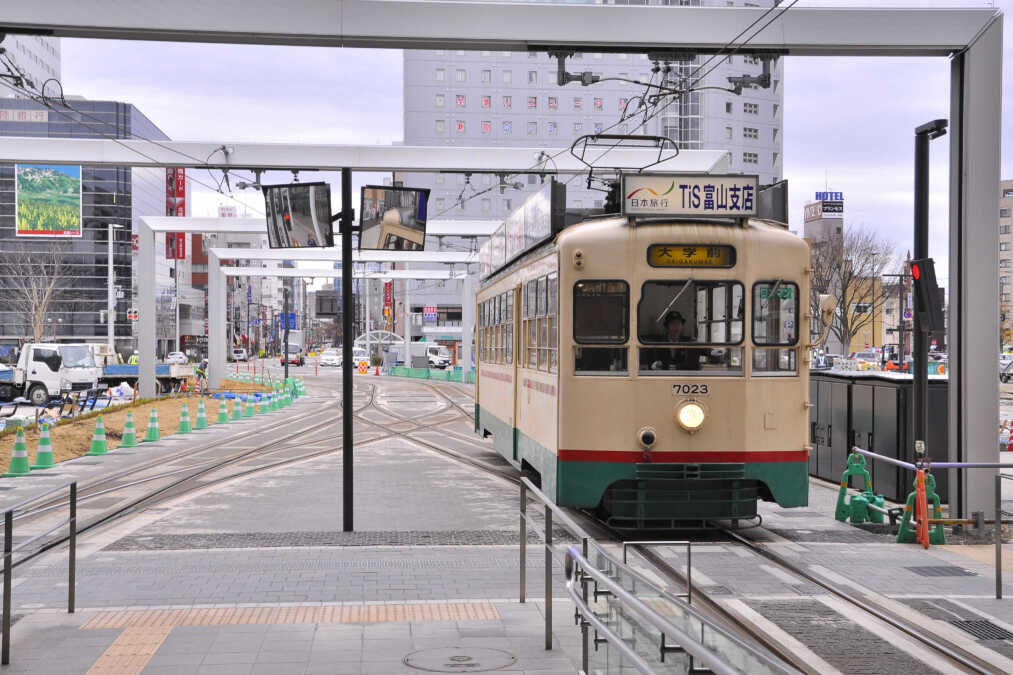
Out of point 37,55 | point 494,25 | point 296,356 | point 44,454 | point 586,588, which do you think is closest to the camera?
point 586,588

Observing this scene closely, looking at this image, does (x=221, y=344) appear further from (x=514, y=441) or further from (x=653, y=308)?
(x=653, y=308)

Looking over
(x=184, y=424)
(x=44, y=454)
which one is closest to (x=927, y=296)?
(x=44, y=454)

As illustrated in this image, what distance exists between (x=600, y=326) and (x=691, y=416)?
1.25m

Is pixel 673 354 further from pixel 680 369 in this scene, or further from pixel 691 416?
pixel 691 416

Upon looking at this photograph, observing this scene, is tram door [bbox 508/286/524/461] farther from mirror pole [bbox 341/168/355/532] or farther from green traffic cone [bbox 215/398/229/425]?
green traffic cone [bbox 215/398/229/425]

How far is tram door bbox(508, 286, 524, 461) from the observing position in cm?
1353

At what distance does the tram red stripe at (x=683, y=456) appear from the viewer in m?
10.3

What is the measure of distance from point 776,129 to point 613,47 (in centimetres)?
8066

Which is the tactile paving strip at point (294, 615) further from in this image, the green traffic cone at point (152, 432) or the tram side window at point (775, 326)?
the green traffic cone at point (152, 432)

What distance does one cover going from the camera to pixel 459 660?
6.30 meters

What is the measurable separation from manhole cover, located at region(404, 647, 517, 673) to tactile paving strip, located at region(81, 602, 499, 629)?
87 cm

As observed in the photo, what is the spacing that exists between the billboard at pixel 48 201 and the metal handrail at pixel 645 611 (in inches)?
3110

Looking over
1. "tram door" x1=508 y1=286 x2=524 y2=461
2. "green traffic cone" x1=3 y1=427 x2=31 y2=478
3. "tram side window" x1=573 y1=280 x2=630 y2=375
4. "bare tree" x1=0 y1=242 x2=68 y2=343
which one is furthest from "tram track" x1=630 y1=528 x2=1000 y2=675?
"bare tree" x1=0 y1=242 x2=68 y2=343

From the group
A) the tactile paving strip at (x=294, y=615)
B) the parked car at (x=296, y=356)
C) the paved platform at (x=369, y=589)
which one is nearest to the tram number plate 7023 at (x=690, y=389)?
the paved platform at (x=369, y=589)
